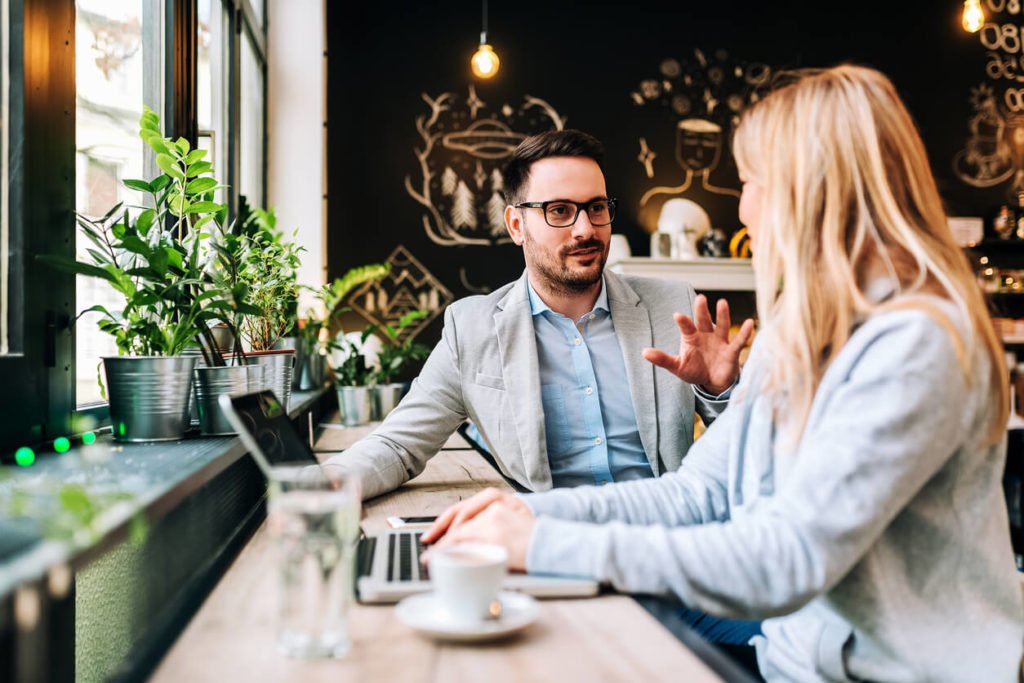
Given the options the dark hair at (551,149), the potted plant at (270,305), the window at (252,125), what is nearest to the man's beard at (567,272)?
the dark hair at (551,149)

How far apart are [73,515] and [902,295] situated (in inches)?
35.1

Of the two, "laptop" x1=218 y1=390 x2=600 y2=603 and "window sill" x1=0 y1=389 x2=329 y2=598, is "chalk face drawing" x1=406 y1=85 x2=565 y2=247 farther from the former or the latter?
"laptop" x1=218 y1=390 x2=600 y2=603

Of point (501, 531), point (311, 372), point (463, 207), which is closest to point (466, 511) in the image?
point (501, 531)

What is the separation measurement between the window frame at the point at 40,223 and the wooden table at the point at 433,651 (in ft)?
1.93

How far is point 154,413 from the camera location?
4.76ft

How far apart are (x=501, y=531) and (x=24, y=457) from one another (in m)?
0.73

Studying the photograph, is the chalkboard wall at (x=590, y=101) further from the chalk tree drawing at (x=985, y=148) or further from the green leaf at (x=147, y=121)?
the green leaf at (x=147, y=121)

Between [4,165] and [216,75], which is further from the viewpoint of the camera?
[216,75]

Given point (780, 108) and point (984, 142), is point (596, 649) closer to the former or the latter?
point (780, 108)

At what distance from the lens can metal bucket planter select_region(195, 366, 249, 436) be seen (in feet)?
5.17

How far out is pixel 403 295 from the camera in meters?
4.85

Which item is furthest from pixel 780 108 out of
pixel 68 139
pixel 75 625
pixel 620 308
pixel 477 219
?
pixel 477 219

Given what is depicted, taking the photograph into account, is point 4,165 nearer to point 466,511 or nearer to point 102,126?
point 102,126

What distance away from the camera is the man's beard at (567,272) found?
2.12m
